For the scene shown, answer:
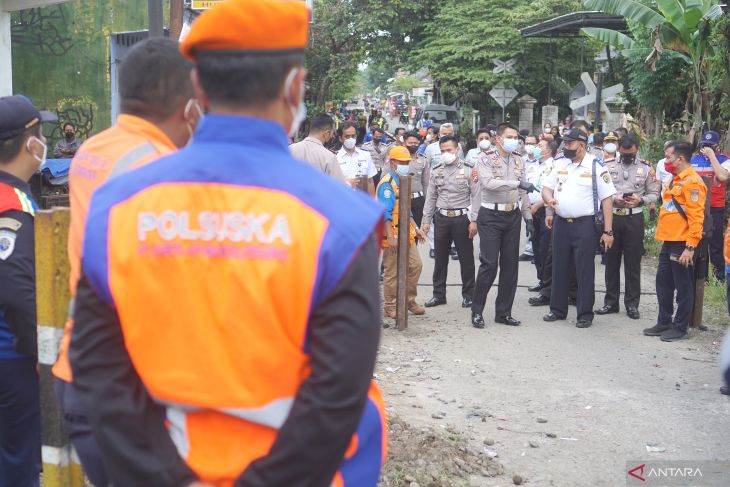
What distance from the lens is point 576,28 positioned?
828 inches

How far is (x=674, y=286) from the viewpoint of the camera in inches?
360

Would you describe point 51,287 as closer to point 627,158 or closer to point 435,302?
point 435,302

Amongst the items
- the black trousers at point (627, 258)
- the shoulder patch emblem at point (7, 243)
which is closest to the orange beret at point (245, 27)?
the shoulder patch emblem at point (7, 243)

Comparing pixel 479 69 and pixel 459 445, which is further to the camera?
pixel 479 69

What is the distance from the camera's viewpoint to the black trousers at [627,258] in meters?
10.1

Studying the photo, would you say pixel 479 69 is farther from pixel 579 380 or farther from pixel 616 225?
pixel 579 380

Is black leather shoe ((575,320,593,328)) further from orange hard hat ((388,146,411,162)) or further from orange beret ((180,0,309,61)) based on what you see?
orange beret ((180,0,309,61))

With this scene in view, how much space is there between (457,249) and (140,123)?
7.96 m

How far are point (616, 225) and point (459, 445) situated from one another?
5357mm

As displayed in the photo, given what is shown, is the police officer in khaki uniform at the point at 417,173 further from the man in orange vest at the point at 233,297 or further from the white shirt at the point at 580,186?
the man in orange vest at the point at 233,297

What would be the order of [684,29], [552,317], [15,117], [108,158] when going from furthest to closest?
[684,29] → [552,317] → [15,117] → [108,158]

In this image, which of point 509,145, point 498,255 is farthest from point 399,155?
point 498,255

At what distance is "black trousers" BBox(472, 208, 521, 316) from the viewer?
954 centimetres

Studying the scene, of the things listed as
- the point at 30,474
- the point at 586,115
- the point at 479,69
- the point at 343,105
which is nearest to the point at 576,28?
the point at 586,115
